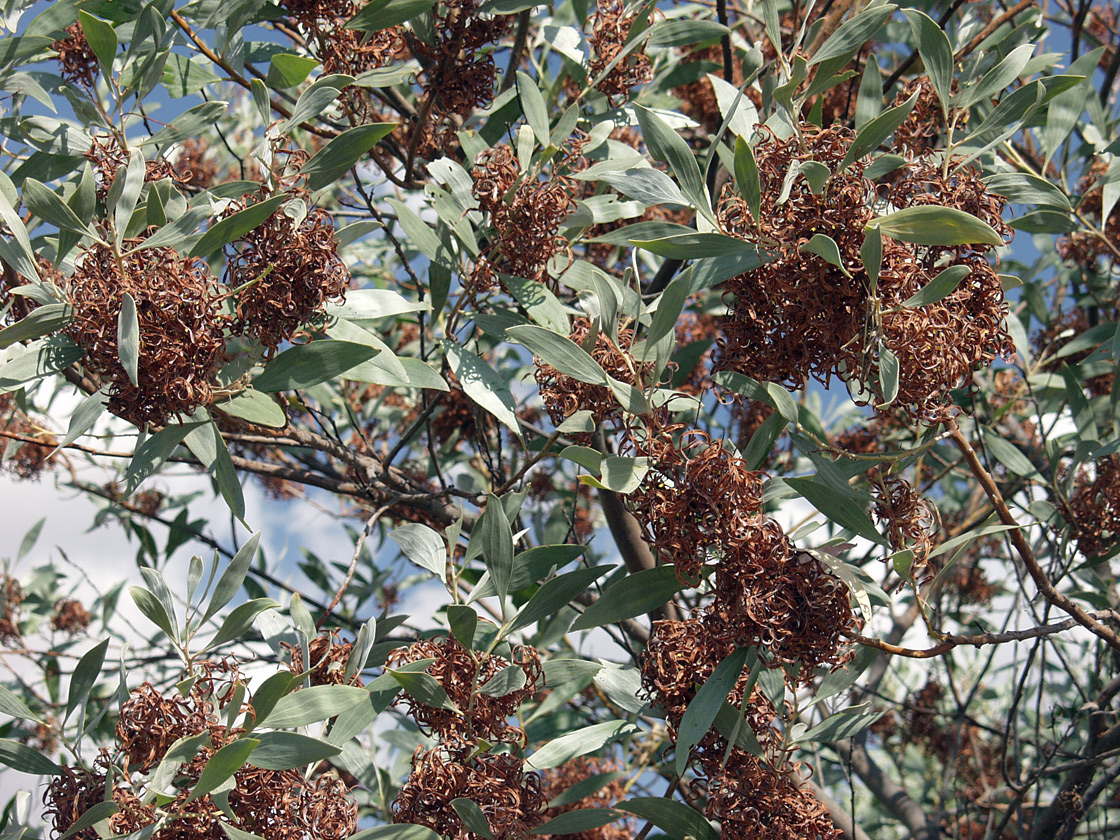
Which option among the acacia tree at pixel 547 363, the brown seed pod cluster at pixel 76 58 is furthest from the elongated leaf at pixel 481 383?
the brown seed pod cluster at pixel 76 58

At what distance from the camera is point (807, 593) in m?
1.16

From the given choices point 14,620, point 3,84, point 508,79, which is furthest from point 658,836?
point 14,620

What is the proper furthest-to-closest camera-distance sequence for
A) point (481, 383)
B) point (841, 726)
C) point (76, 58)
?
point (76, 58) → point (481, 383) → point (841, 726)

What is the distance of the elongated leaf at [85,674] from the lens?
4.50ft

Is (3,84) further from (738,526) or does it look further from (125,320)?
(738,526)

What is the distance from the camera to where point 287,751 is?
3.85 feet

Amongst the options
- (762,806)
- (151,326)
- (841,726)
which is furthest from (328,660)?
(841,726)

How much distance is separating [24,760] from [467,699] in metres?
0.65

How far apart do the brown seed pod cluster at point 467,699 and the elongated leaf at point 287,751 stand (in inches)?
7.7

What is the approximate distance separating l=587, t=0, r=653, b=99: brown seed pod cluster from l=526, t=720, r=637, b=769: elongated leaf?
4.21 ft

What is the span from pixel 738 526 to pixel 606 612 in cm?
27

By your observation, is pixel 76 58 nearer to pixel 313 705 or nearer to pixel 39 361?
pixel 39 361

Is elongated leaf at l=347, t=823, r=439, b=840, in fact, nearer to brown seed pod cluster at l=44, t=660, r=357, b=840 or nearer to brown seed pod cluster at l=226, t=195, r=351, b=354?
brown seed pod cluster at l=44, t=660, r=357, b=840

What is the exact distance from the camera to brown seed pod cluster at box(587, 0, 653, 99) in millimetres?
1901
